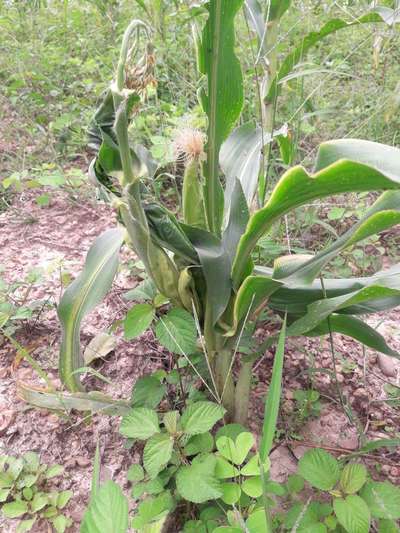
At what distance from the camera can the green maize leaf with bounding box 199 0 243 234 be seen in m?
0.67

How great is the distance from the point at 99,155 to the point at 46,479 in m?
0.59

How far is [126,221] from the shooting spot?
26.5 inches

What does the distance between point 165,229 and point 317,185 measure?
26cm

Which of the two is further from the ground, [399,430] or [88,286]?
[88,286]

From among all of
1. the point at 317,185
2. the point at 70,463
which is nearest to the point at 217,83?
the point at 317,185

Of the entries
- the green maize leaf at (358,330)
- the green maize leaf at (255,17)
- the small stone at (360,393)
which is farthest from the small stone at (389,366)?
the green maize leaf at (255,17)

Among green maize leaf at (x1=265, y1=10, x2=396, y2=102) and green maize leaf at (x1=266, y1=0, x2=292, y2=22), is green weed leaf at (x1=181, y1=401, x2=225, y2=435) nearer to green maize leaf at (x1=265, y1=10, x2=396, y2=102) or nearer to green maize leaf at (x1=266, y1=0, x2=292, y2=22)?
green maize leaf at (x1=265, y1=10, x2=396, y2=102)

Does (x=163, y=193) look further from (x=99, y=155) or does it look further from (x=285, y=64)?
(x=99, y=155)

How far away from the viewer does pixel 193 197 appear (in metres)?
0.78

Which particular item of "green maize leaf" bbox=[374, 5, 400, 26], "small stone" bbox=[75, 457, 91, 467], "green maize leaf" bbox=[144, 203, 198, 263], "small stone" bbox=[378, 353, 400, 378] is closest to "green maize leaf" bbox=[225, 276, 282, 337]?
"green maize leaf" bbox=[144, 203, 198, 263]

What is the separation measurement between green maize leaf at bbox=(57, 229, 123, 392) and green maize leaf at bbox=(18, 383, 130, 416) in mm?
34

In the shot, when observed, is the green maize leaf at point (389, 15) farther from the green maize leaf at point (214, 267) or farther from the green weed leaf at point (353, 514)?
the green weed leaf at point (353, 514)

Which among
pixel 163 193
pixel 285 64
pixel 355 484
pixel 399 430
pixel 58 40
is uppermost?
pixel 58 40

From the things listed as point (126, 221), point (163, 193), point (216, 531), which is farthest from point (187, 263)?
point (163, 193)
